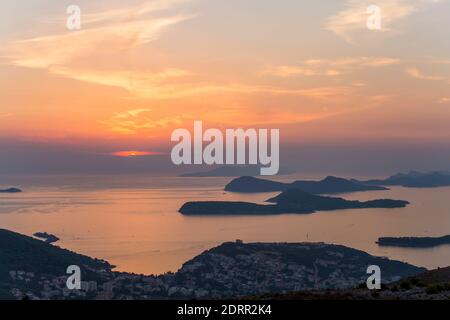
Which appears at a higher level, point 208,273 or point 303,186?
point 303,186

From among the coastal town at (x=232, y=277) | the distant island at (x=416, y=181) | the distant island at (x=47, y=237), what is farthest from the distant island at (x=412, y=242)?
the distant island at (x=416, y=181)

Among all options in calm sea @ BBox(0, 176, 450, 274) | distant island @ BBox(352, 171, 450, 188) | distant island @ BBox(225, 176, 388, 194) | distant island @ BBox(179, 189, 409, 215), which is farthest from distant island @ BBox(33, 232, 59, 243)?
distant island @ BBox(352, 171, 450, 188)

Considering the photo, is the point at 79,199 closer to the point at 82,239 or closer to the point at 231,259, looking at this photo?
the point at 82,239

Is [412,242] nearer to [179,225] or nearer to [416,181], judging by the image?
[179,225]

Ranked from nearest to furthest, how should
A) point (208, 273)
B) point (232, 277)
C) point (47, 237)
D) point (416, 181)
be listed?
point (232, 277)
point (208, 273)
point (47, 237)
point (416, 181)

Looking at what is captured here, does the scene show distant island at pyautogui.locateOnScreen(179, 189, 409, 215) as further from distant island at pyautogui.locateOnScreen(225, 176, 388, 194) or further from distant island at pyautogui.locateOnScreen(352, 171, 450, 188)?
distant island at pyautogui.locateOnScreen(352, 171, 450, 188)

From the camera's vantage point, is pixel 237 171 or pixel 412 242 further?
pixel 237 171

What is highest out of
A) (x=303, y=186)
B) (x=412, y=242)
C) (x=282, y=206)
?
(x=303, y=186)

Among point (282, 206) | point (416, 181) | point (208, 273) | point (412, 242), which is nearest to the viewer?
point (208, 273)

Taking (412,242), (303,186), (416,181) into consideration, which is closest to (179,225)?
(303,186)
